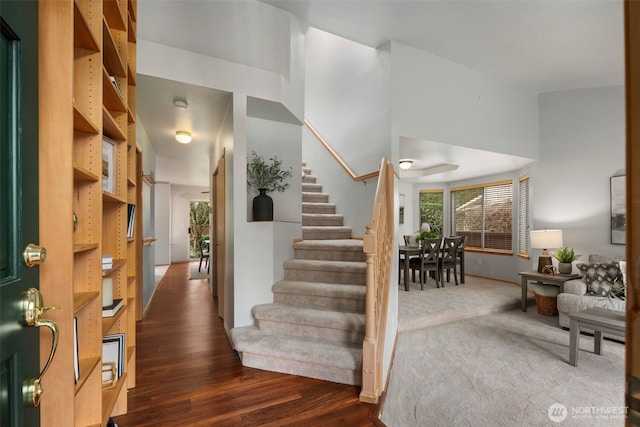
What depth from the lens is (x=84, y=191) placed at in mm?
1357

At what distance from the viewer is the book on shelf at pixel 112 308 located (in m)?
1.63

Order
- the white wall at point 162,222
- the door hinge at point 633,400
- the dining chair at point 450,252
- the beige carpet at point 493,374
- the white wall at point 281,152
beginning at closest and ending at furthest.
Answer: the door hinge at point 633,400, the beige carpet at point 493,374, the white wall at point 281,152, the dining chair at point 450,252, the white wall at point 162,222

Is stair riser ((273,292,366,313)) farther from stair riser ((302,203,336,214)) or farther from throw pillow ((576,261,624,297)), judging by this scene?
throw pillow ((576,261,624,297))

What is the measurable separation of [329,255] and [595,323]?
2.52 meters

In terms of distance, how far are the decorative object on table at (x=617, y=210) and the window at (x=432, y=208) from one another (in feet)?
11.9

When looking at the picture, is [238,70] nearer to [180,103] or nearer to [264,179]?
[180,103]

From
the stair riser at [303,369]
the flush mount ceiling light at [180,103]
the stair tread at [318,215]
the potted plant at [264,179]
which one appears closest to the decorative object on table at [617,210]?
the stair tread at [318,215]

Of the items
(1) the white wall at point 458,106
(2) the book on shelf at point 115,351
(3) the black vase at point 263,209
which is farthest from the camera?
(1) the white wall at point 458,106

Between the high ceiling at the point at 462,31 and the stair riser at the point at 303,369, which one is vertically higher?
the high ceiling at the point at 462,31

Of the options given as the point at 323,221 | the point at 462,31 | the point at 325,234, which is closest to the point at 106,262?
the point at 325,234

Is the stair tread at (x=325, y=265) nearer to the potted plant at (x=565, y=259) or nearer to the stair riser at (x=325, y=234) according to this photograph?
the stair riser at (x=325, y=234)

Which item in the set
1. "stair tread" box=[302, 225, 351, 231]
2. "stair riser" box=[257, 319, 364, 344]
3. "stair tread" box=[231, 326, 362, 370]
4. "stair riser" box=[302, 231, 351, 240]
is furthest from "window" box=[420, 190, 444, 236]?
"stair tread" box=[231, 326, 362, 370]

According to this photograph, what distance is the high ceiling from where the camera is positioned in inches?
106

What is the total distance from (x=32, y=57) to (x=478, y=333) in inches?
167
